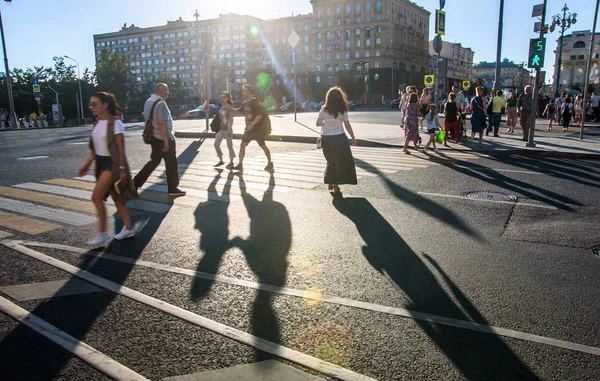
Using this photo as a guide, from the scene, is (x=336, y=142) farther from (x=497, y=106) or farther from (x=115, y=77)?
(x=115, y=77)

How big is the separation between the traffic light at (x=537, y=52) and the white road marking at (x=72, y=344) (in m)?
13.7

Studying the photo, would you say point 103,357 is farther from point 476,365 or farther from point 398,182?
point 398,182

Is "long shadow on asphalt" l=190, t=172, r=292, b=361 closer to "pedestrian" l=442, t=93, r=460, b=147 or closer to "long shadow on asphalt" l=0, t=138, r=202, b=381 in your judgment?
"long shadow on asphalt" l=0, t=138, r=202, b=381

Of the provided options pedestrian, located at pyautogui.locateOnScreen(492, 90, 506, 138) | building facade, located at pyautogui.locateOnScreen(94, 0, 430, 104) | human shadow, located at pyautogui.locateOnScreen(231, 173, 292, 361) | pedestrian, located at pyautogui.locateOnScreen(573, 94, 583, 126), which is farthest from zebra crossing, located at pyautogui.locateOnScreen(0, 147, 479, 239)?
building facade, located at pyautogui.locateOnScreen(94, 0, 430, 104)

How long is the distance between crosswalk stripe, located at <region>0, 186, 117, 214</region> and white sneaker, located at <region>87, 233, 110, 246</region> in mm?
1644

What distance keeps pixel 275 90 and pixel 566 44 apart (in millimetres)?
73594

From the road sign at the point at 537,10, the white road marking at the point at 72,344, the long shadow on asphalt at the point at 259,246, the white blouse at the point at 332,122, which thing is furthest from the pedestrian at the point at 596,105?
the white road marking at the point at 72,344

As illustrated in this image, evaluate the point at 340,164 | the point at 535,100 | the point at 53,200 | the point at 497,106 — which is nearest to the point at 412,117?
the point at 535,100

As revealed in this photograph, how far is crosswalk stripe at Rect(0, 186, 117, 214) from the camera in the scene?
719cm

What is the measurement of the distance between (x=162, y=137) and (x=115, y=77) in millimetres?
70592

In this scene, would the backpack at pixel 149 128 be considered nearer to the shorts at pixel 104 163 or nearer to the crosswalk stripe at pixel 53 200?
the crosswalk stripe at pixel 53 200

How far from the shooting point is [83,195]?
26.8 feet

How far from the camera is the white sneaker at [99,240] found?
5.34 m

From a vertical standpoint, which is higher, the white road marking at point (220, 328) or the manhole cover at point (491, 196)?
the manhole cover at point (491, 196)
